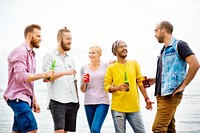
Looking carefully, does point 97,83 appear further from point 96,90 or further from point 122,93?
point 122,93

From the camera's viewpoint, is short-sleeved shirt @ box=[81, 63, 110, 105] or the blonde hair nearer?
short-sleeved shirt @ box=[81, 63, 110, 105]

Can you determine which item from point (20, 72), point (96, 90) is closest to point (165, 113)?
point (96, 90)

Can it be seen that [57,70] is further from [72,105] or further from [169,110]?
[169,110]

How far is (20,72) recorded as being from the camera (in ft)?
18.0

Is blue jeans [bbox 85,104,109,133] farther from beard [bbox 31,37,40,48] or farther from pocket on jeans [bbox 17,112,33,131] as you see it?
beard [bbox 31,37,40,48]

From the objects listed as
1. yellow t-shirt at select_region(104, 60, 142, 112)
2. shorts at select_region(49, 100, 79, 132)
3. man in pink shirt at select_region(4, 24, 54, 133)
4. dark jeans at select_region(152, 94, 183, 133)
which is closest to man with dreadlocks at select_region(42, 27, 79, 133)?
shorts at select_region(49, 100, 79, 132)

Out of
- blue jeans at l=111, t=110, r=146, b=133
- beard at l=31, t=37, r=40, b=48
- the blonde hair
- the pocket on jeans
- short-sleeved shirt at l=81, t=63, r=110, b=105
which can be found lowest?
blue jeans at l=111, t=110, r=146, b=133

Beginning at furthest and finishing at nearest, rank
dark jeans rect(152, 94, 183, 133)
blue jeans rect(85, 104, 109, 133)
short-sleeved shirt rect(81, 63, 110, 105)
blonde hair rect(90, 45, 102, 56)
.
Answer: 1. blonde hair rect(90, 45, 102, 56)
2. short-sleeved shirt rect(81, 63, 110, 105)
3. blue jeans rect(85, 104, 109, 133)
4. dark jeans rect(152, 94, 183, 133)

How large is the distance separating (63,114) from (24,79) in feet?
3.87

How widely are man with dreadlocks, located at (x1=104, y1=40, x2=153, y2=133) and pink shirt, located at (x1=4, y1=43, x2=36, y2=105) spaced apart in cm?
143

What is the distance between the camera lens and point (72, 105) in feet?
21.6

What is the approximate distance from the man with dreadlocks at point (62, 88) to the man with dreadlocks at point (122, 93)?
64cm

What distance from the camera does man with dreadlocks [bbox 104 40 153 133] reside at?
6.49 m

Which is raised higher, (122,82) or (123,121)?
(122,82)
